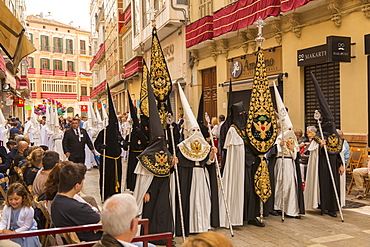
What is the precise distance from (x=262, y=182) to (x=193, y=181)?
1.42m

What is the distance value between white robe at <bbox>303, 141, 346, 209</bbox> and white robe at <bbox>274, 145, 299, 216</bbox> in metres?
0.57

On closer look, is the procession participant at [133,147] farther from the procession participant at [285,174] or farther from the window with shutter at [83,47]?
the window with shutter at [83,47]

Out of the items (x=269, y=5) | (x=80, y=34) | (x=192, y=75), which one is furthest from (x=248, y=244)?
(x=80, y=34)

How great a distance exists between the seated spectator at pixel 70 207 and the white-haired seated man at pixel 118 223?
124 cm

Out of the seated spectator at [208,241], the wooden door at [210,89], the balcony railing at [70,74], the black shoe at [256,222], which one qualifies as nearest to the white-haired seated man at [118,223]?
the seated spectator at [208,241]

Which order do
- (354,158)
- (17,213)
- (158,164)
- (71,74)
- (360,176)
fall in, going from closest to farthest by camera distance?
(17,213) → (158,164) → (360,176) → (354,158) → (71,74)

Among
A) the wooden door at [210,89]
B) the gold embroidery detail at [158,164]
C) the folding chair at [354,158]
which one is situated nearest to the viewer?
the gold embroidery detail at [158,164]

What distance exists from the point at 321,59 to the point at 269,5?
9.75 feet

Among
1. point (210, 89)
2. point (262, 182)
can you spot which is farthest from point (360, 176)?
point (210, 89)

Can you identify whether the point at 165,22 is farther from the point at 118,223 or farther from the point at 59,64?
the point at 59,64

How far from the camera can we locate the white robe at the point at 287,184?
8062mm

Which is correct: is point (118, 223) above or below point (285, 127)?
below

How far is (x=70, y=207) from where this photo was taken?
13.4ft

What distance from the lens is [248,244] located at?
6496 millimetres
